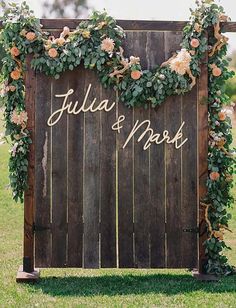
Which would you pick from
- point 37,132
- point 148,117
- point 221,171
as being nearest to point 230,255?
point 221,171

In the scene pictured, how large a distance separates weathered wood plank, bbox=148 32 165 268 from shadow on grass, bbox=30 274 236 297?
0.76ft

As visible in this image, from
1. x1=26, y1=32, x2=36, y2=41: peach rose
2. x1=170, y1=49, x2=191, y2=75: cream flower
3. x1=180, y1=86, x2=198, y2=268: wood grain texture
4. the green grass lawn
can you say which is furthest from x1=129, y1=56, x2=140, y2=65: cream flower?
the green grass lawn

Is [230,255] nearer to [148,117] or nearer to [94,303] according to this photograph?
[148,117]

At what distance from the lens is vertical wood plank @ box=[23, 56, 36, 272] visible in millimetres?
6453

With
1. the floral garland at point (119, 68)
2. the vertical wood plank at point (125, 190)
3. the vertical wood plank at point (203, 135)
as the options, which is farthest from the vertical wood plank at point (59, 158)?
the vertical wood plank at point (203, 135)

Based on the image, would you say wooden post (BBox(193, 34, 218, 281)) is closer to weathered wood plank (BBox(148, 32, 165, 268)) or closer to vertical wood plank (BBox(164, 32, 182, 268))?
vertical wood plank (BBox(164, 32, 182, 268))

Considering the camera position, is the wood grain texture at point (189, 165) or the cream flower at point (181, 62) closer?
the cream flower at point (181, 62)

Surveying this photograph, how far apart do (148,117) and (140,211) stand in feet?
2.92

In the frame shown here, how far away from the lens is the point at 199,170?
21.4ft

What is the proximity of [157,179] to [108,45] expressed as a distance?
1.33 meters

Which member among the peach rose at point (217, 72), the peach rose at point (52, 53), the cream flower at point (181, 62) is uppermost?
the peach rose at point (52, 53)

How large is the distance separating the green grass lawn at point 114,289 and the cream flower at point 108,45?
2139 millimetres

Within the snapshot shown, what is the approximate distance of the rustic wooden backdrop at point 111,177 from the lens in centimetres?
650

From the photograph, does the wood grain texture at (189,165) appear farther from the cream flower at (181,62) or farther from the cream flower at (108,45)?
the cream flower at (108,45)
